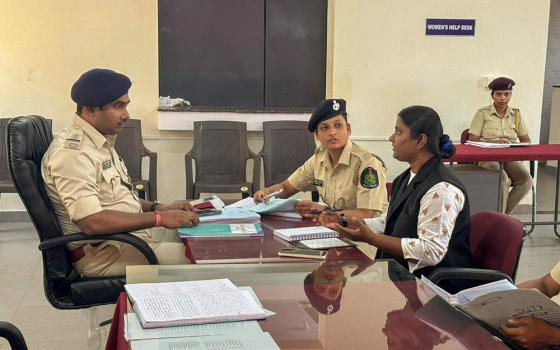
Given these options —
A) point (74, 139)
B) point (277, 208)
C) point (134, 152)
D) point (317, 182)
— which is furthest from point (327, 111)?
point (134, 152)

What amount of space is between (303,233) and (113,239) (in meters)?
0.80

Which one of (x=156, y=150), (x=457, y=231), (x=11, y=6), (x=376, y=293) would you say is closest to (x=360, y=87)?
(x=156, y=150)

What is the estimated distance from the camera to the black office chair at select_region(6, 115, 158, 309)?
2.57 meters

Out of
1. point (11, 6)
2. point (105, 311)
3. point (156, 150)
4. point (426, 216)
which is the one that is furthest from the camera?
point (156, 150)

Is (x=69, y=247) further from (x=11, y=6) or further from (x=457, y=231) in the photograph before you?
(x=11, y=6)

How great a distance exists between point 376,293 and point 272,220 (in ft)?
3.33

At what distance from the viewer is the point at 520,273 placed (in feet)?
15.0

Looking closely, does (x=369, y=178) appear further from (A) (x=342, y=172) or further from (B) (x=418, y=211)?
(B) (x=418, y=211)

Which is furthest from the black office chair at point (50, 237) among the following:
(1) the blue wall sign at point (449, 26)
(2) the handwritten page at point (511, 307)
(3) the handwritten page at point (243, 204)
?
(1) the blue wall sign at point (449, 26)

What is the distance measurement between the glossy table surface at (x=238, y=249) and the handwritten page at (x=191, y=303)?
0.33m

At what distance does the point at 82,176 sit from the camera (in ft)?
8.57

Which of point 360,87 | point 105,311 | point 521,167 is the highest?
point 360,87

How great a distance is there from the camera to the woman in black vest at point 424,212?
2361mm

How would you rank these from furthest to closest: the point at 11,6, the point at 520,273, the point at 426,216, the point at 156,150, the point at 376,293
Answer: the point at 156,150
the point at 11,6
the point at 520,273
the point at 426,216
the point at 376,293
